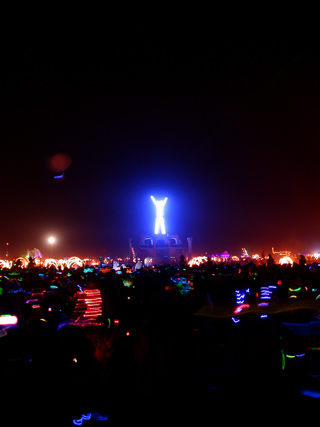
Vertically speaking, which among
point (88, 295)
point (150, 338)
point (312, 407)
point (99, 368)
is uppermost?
point (88, 295)

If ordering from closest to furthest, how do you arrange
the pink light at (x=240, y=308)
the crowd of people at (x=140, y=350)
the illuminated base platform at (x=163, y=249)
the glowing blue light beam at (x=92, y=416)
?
the glowing blue light beam at (x=92, y=416)
the crowd of people at (x=140, y=350)
the pink light at (x=240, y=308)
the illuminated base platform at (x=163, y=249)

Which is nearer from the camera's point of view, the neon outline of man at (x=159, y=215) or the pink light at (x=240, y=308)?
the pink light at (x=240, y=308)

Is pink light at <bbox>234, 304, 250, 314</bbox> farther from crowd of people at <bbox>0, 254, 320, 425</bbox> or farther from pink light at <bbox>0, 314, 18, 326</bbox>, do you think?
pink light at <bbox>0, 314, 18, 326</bbox>

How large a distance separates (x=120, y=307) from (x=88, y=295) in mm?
Result: 986

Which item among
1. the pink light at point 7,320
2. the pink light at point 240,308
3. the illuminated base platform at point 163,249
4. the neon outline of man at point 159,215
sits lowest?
the pink light at point 240,308

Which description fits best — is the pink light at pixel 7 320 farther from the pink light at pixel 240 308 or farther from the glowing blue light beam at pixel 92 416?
the pink light at pixel 240 308

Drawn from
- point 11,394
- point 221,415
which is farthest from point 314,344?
point 11,394

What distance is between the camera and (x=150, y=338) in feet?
20.9

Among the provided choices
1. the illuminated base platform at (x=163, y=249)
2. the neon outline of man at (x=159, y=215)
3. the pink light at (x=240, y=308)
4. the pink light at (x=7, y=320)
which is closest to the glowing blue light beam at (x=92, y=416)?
the pink light at (x=7, y=320)

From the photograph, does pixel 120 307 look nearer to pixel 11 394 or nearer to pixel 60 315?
pixel 60 315

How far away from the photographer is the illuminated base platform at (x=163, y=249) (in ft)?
341

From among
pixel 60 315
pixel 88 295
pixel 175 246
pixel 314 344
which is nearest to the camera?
pixel 314 344

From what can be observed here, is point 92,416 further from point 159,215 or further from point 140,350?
point 159,215

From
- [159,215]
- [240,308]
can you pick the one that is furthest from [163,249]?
[240,308]
